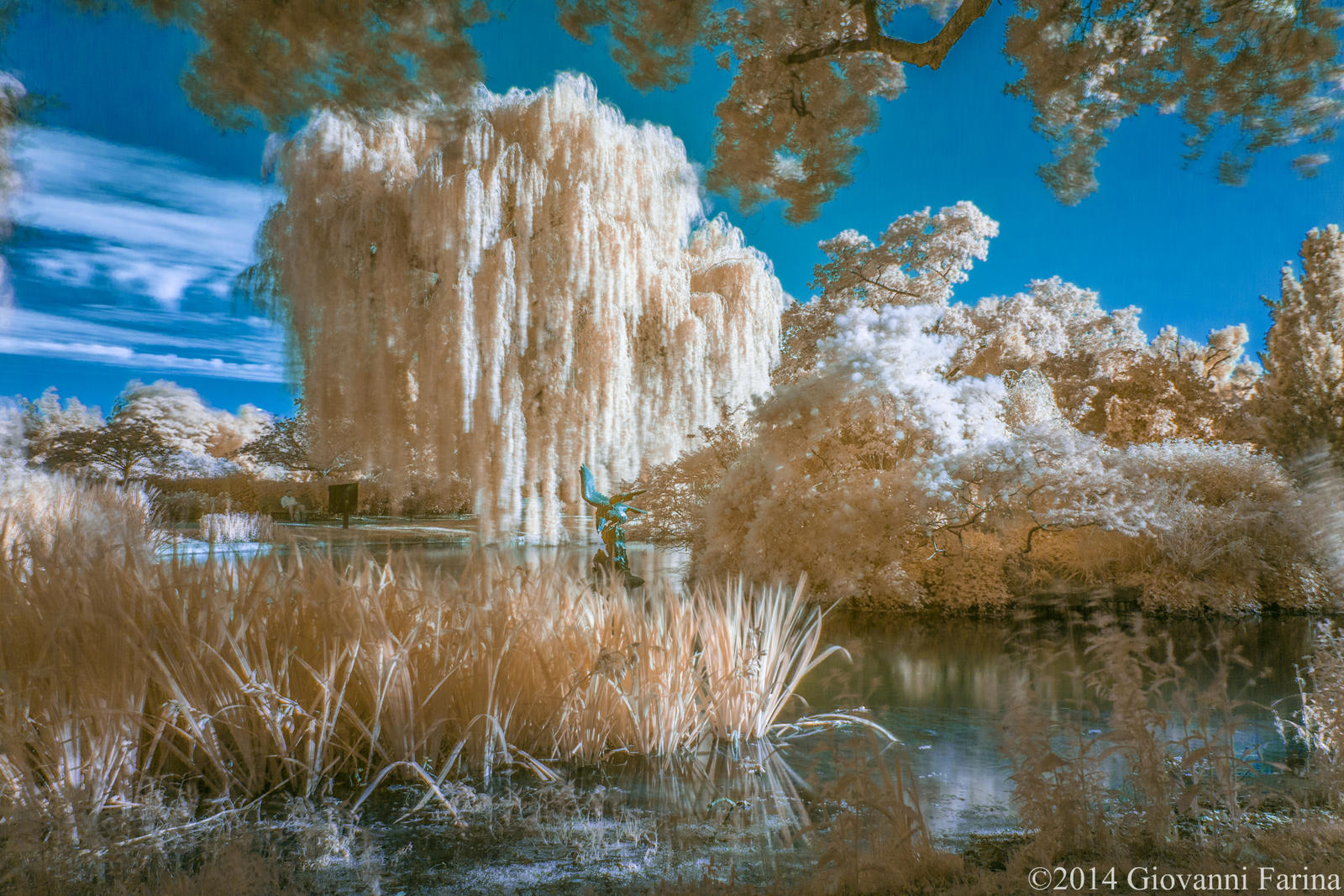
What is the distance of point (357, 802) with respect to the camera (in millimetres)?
1226

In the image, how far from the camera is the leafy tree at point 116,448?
610cm

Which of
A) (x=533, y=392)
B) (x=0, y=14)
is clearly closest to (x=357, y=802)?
(x=0, y=14)

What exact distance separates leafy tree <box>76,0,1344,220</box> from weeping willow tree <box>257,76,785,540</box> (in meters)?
2.37

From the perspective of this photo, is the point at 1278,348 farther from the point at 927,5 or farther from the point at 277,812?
the point at 277,812

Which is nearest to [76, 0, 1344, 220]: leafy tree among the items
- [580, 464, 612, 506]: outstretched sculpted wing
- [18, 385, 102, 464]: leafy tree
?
[580, 464, 612, 506]: outstretched sculpted wing

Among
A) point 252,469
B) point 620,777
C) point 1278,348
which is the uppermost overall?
point 1278,348

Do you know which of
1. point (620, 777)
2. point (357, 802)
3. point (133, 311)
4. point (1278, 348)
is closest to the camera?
point (357, 802)

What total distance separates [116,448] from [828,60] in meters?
7.12

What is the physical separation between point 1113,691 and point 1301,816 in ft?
1.13

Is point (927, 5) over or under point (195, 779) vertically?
over

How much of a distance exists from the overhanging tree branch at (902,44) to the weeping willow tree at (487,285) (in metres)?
2.84

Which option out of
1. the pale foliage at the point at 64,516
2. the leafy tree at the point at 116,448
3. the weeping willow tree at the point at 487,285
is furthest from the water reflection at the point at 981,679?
the leafy tree at the point at 116,448

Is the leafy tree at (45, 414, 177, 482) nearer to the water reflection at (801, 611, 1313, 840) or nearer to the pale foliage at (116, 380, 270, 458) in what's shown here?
the pale foliage at (116, 380, 270, 458)

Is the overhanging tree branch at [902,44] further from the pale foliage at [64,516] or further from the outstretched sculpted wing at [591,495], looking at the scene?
the pale foliage at [64,516]
